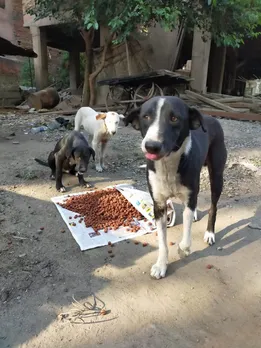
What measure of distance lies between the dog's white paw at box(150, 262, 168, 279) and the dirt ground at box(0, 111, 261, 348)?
0.05 metres

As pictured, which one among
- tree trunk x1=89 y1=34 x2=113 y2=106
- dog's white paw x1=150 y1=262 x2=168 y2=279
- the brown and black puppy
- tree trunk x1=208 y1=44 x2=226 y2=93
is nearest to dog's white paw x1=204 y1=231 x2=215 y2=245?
dog's white paw x1=150 y1=262 x2=168 y2=279

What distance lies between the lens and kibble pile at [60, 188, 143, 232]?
3.15 meters

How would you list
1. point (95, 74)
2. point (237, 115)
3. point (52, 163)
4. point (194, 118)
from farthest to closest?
point (95, 74) < point (237, 115) < point (52, 163) < point (194, 118)

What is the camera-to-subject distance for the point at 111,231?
3.05 m

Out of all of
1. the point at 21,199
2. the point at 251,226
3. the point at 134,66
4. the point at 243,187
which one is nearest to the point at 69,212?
the point at 21,199

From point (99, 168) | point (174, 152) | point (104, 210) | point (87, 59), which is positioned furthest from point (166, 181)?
point (87, 59)

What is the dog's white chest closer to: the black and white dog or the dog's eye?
the black and white dog

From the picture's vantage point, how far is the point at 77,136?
4.11 metres

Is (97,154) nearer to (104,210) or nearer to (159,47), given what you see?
(104,210)

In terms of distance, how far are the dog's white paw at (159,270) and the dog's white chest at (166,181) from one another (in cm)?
54

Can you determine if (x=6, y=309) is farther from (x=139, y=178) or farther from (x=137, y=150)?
(x=137, y=150)

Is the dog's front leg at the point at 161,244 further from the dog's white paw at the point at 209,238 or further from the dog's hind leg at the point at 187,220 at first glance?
the dog's white paw at the point at 209,238

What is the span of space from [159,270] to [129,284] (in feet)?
0.88

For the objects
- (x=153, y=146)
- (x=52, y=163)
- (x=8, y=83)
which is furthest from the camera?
(x=8, y=83)
